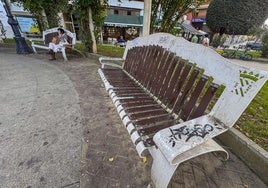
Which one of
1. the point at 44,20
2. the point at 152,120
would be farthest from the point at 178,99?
the point at 44,20

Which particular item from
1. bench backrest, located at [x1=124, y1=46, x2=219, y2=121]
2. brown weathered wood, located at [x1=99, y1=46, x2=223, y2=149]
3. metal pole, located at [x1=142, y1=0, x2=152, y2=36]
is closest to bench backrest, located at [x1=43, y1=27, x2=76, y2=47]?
metal pole, located at [x1=142, y1=0, x2=152, y2=36]

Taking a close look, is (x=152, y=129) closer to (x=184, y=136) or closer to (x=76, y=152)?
(x=184, y=136)

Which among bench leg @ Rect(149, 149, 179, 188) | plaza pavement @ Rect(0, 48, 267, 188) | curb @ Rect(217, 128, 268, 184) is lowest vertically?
plaza pavement @ Rect(0, 48, 267, 188)

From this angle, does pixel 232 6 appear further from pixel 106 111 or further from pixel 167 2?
pixel 106 111

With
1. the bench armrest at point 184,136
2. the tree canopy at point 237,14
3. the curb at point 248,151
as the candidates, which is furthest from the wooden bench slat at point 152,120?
the tree canopy at point 237,14

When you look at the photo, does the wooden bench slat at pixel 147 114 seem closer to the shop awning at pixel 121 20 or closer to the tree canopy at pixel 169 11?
the tree canopy at pixel 169 11

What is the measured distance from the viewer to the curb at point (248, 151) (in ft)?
5.56

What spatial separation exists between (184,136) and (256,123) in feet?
6.79

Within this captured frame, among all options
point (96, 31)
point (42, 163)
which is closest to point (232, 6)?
Result: point (96, 31)

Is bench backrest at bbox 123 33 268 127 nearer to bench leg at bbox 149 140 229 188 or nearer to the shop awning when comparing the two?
bench leg at bbox 149 140 229 188

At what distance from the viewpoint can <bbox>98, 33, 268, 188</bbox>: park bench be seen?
1.15 metres

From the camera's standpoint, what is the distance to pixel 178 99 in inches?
70.6

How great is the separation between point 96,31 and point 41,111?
16.6ft

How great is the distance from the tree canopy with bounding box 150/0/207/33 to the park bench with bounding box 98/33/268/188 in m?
3.65
